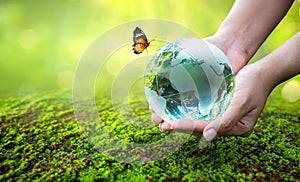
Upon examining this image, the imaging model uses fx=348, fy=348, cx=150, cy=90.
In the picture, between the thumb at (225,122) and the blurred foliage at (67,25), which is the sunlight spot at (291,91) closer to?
the blurred foliage at (67,25)

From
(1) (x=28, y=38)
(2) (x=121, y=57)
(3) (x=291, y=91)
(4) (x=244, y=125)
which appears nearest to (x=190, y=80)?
(4) (x=244, y=125)

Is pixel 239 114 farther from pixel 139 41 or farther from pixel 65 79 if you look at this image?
pixel 65 79

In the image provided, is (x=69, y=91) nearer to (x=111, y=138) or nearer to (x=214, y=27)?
(x=111, y=138)

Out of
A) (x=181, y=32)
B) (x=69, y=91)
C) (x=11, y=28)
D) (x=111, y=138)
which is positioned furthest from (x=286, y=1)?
(x=11, y=28)

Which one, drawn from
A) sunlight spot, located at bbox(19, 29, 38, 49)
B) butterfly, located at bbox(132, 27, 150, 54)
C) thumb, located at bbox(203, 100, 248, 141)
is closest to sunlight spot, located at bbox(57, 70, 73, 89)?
sunlight spot, located at bbox(19, 29, 38, 49)

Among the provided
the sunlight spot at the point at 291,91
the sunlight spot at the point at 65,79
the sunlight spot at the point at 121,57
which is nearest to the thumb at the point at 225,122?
the sunlight spot at the point at 121,57

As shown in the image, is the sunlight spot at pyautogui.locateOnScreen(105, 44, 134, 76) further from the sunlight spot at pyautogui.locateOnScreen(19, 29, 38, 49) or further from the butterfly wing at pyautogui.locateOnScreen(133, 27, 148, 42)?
the sunlight spot at pyautogui.locateOnScreen(19, 29, 38, 49)
